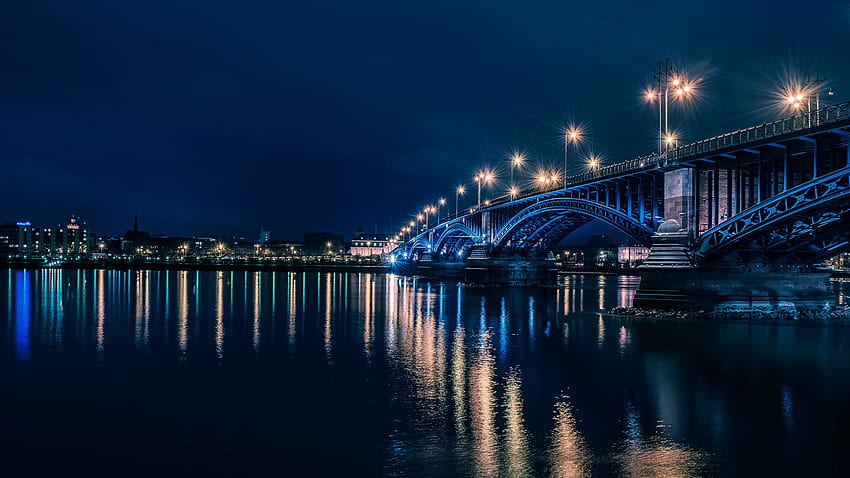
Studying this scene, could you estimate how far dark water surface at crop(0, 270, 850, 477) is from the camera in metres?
12.4

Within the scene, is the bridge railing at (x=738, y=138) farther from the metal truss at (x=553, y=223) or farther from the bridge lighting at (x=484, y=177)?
the bridge lighting at (x=484, y=177)

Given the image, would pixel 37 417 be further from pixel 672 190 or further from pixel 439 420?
pixel 672 190

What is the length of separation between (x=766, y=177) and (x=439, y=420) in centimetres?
3101

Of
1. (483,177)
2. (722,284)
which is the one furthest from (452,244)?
(722,284)

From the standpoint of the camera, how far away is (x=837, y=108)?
31906 millimetres

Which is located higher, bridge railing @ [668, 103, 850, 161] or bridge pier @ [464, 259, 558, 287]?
bridge railing @ [668, 103, 850, 161]

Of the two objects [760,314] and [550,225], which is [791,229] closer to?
[760,314]

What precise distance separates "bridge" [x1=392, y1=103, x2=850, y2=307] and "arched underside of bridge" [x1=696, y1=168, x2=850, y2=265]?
0.20 feet

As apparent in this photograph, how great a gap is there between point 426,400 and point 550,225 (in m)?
60.0

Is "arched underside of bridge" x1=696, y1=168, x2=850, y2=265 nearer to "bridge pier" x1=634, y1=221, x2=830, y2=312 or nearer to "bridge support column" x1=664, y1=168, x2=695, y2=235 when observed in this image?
"bridge pier" x1=634, y1=221, x2=830, y2=312

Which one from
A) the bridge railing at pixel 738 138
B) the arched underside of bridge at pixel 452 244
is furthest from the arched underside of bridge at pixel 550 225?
the arched underside of bridge at pixel 452 244

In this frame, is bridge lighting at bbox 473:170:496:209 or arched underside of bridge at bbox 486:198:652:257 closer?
arched underside of bridge at bbox 486:198:652:257

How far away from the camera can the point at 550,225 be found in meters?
75.3

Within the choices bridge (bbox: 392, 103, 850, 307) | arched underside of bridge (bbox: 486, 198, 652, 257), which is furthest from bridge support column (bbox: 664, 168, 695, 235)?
arched underside of bridge (bbox: 486, 198, 652, 257)
